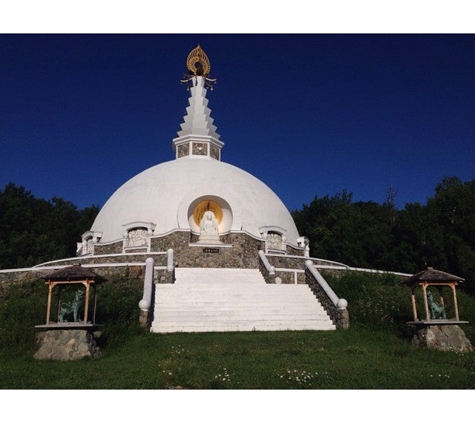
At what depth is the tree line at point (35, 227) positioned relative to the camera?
28000mm

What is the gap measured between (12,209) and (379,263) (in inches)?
956

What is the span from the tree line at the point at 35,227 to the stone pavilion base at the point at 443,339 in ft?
75.0

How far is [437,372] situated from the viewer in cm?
698

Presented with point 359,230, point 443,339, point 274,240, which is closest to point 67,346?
point 443,339

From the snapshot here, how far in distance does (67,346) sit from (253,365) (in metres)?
3.86

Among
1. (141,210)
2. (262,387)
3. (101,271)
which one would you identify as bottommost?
(262,387)

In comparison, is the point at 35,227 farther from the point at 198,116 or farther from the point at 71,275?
the point at 71,275

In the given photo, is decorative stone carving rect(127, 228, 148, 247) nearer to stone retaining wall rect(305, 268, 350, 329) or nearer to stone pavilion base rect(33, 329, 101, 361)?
stone retaining wall rect(305, 268, 350, 329)

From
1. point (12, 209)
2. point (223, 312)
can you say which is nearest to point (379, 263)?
point (223, 312)

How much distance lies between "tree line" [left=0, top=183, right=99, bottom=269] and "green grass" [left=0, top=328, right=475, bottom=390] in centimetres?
2036

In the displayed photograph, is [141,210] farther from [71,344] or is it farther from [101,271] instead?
[71,344]

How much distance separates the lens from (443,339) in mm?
9430

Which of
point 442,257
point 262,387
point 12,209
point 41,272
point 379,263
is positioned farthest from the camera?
point 12,209

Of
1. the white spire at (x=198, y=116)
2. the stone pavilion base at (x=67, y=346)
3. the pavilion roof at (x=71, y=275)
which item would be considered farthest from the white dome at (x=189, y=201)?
the stone pavilion base at (x=67, y=346)
